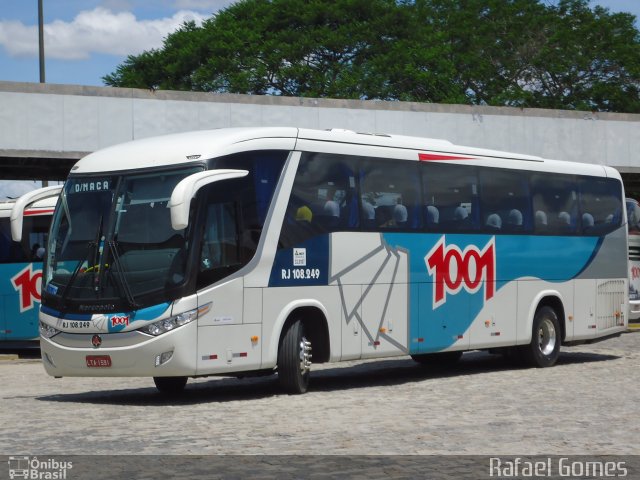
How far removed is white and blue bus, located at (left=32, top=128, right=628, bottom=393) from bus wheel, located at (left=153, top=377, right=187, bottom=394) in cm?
3

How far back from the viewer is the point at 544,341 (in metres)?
21.2

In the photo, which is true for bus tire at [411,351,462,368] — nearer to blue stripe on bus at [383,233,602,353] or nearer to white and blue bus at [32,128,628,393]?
white and blue bus at [32,128,628,393]

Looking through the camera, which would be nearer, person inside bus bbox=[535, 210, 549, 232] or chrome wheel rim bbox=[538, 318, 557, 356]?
person inside bus bbox=[535, 210, 549, 232]

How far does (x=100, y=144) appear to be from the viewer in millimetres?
36844

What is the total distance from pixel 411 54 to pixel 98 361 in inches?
1971

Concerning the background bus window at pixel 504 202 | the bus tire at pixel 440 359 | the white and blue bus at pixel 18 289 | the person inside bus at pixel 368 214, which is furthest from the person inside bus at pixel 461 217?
the white and blue bus at pixel 18 289

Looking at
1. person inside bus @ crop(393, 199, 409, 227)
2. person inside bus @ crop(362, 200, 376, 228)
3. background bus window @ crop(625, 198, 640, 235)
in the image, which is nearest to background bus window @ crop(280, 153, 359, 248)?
person inside bus @ crop(362, 200, 376, 228)

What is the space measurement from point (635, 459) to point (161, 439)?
406cm

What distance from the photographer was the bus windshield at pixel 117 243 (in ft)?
48.3

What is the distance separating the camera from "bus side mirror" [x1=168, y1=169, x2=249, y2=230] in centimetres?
1390

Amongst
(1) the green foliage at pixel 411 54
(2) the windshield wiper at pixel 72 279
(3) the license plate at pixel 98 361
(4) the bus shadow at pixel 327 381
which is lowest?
(4) the bus shadow at pixel 327 381

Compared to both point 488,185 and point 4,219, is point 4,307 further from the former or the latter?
point 488,185

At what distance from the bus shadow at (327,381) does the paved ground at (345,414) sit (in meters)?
0.03

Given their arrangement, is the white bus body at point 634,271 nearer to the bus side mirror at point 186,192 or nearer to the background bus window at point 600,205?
the background bus window at point 600,205
